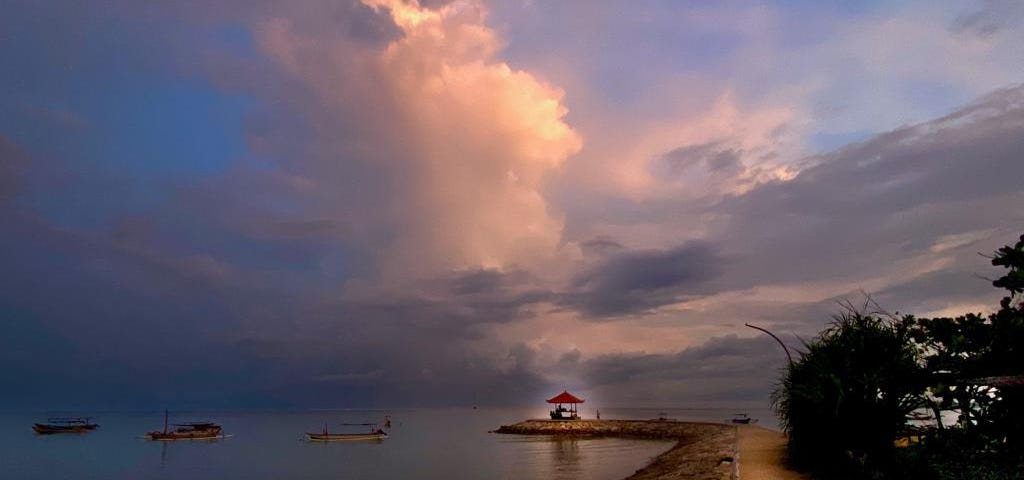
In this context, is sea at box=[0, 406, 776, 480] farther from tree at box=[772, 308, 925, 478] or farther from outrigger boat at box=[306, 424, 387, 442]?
tree at box=[772, 308, 925, 478]

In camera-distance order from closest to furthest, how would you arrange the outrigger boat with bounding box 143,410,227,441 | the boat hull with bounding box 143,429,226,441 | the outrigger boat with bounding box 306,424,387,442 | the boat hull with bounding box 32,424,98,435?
the outrigger boat with bounding box 306,424,387,442 < the boat hull with bounding box 143,429,226,441 < the outrigger boat with bounding box 143,410,227,441 < the boat hull with bounding box 32,424,98,435

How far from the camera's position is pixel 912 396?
18281 mm

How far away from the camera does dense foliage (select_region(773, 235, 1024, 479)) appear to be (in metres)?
13.8

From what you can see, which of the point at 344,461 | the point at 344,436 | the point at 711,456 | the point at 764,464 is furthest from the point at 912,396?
the point at 344,436

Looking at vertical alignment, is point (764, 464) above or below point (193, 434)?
above

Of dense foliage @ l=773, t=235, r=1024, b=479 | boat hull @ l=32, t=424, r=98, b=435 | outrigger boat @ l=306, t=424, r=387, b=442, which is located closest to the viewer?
dense foliage @ l=773, t=235, r=1024, b=479

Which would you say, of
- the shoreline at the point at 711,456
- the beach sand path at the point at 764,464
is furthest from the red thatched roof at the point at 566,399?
the beach sand path at the point at 764,464

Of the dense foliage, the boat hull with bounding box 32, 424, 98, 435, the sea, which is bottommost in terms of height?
the sea

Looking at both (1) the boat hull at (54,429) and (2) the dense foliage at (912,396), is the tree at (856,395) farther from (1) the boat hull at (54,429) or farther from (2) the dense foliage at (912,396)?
(1) the boat hull at (54,429)

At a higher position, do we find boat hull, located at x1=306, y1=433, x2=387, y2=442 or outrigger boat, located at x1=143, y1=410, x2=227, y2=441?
outrigger boat, located at x1=143, y1=410, x2=227, y2=441

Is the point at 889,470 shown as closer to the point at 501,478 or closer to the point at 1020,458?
the point at 1020,458

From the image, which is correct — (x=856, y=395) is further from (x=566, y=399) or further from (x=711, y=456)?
(x=566, y=399)

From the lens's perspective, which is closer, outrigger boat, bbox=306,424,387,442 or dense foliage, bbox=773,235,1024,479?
dense foliage, bbox=773,235,1024,479

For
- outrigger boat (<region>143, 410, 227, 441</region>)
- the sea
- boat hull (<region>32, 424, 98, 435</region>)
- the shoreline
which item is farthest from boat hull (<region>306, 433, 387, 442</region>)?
boat hull (<region>32, 424, 98, 435</region>)
